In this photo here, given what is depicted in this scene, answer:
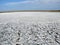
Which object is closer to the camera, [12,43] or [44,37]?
[12,43]

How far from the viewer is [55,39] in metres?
1.03

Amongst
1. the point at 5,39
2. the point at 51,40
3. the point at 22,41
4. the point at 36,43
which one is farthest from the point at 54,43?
the point at 5,39

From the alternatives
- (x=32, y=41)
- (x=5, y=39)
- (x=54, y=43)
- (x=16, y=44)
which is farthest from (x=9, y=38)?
(x=54, y=43)

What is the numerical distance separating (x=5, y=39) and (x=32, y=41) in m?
0.34

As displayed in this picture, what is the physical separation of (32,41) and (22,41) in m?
0.12

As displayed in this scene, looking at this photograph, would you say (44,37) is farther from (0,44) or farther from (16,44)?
(0,44)

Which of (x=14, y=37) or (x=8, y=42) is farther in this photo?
(x=14, y=37)

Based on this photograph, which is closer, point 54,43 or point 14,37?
point 54,43

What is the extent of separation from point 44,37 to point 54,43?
163mm

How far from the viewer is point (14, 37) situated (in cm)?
110

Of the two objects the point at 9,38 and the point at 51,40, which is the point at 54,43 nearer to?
the point at 51,40

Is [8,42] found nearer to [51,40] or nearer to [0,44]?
[0,44]

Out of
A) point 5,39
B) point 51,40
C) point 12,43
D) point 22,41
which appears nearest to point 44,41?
point 51,40

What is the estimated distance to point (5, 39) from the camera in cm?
104
